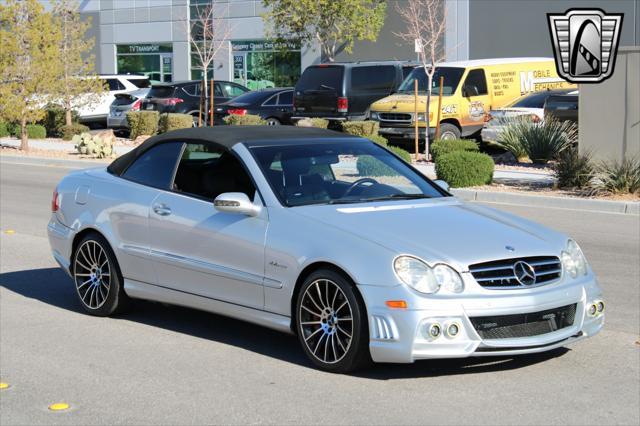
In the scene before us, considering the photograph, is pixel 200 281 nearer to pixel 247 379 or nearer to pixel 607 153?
pixel 247 379

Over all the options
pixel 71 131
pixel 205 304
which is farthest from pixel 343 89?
pixel 205 304

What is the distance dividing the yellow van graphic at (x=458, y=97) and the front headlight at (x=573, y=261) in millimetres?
16663

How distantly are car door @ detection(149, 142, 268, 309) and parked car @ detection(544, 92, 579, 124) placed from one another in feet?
53.1

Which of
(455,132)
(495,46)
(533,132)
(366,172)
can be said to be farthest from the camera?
(495,46)

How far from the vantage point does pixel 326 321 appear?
6602mm

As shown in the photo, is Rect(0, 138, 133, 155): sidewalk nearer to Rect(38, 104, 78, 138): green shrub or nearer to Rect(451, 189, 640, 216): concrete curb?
Rect(38, 104, 78, 138): green shrub

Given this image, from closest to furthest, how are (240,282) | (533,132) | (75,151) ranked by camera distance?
(240,282) < (533,132) < (75,151)

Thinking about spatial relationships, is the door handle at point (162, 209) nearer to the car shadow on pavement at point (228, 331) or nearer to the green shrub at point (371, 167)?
the car shadow on pavement at point (228, 331)

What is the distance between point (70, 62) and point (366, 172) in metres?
27.0

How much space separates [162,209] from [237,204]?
92 cm

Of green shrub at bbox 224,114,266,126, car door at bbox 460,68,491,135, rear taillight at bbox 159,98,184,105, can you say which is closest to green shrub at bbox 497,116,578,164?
car door at bbox 460,68,491,135

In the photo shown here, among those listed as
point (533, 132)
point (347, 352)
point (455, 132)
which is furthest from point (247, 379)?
point (455, 132)

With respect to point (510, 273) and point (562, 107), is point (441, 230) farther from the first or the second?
point (562, 107)

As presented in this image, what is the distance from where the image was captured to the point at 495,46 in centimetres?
4019
